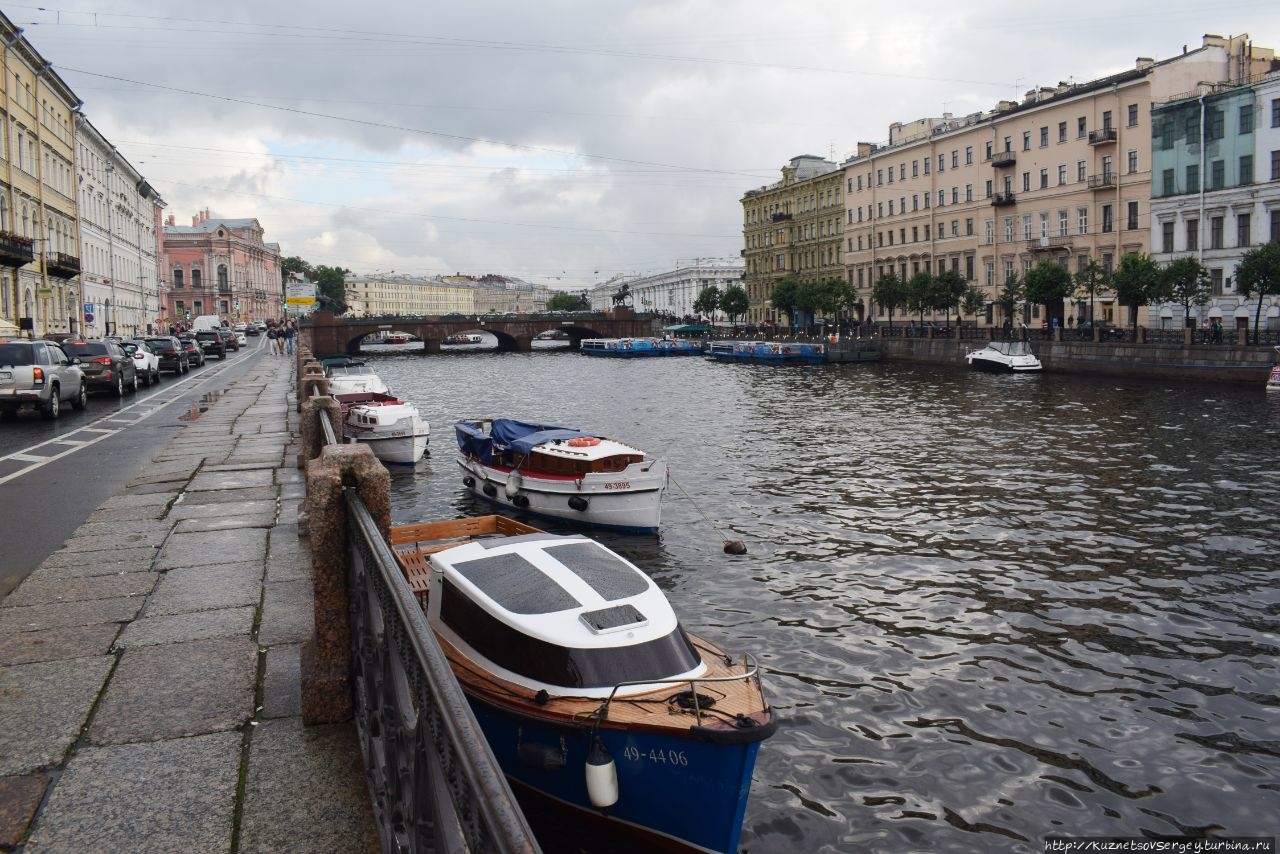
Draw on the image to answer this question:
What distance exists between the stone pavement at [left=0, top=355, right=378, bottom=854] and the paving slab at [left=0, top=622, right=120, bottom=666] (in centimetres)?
2

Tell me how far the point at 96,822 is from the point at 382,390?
30029 mm

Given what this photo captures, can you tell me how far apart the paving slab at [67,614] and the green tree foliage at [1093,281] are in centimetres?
5816

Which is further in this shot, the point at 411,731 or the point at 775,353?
the point at 775,353

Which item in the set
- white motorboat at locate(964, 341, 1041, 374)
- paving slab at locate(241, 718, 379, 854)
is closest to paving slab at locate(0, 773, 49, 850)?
paving slab at locate(241, 718, 379, 854)

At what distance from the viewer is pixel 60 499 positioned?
1356 centimetres

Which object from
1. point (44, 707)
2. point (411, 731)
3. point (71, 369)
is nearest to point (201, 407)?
point (71, 369)

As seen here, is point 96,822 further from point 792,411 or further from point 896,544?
point 792,411

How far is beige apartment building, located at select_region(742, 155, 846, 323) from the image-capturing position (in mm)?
107125

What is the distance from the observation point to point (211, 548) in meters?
9.84

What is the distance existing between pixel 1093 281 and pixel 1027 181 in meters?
17.0

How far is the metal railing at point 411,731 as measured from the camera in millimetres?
2441

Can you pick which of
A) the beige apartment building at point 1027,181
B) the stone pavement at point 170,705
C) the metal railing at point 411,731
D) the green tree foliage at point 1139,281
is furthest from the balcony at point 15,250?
the beige apartment building at point 1027,181

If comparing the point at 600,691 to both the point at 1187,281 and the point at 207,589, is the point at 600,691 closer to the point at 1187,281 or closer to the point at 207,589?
the point at 207,589

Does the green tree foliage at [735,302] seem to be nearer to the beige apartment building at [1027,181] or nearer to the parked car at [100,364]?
the beige apartment building at [1027,181]
